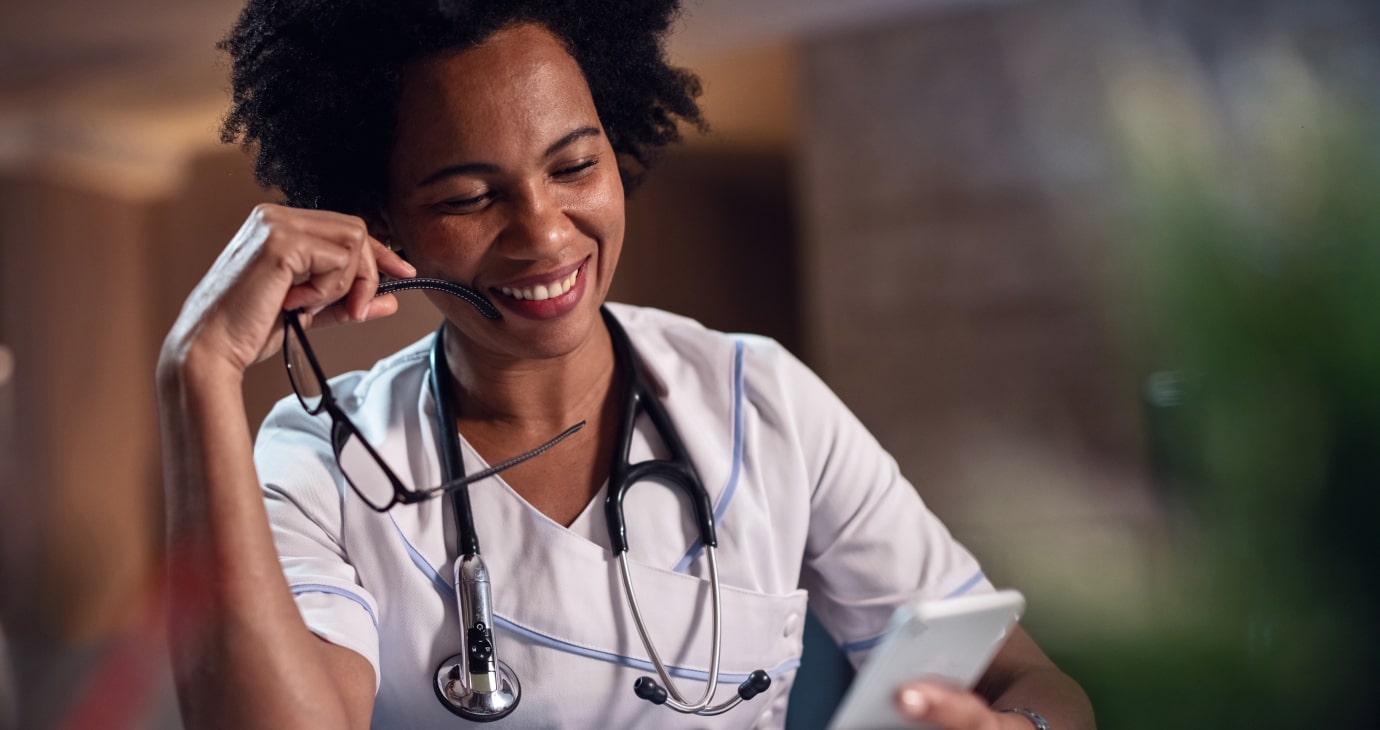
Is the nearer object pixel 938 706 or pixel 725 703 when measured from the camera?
pixel 938 706

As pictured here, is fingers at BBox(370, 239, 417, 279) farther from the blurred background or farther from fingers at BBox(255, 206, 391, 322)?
the blurred background

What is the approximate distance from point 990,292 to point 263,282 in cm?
300

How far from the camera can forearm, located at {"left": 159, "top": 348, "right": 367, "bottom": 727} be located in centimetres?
80

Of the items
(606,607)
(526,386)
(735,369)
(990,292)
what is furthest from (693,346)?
(990,292)

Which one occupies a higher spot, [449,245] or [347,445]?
[449,245]

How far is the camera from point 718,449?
1079 millimetres

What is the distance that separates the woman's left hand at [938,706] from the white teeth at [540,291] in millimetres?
453

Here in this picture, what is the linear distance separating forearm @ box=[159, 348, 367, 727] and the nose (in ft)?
0.80

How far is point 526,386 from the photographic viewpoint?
3.56 feet

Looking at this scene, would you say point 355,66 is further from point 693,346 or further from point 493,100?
point 693,346

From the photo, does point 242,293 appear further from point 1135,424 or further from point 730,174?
point 730,174

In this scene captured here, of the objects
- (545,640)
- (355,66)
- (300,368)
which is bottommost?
(545,640)

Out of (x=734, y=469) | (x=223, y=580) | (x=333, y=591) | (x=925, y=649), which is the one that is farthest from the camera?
(x=734, y=469)

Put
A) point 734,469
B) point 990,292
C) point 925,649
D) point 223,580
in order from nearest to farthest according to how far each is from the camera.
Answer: point 925,649 < point 223,580 < point 734,469 < point 990,292
